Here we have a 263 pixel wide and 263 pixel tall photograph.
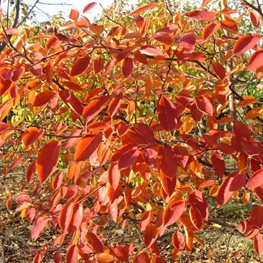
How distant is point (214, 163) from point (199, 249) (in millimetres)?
2820

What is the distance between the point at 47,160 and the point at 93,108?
6.7 inches

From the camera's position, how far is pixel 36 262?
5.53 ft

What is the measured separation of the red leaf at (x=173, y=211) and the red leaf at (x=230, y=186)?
0.34 feet

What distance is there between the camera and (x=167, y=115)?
107 cm

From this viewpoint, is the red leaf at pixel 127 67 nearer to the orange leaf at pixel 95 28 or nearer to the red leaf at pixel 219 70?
the orange leaf at pixel 95 28

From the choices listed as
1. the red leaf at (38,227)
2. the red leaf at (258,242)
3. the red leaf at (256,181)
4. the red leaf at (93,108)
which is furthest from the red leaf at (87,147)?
the red leaf at (258,242)

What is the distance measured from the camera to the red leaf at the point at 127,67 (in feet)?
3.88

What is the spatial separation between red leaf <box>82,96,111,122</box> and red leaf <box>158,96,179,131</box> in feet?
0.48

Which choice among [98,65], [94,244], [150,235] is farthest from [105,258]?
[98,65]

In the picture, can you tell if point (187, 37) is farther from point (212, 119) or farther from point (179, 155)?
point (212, 119)

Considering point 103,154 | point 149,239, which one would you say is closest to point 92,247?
point 149,239

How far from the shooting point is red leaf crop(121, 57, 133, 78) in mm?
1183

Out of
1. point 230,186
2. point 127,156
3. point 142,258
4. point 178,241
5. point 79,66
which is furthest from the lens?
point 178,241

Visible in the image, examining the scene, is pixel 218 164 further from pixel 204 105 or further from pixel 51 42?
pixel 51 42
